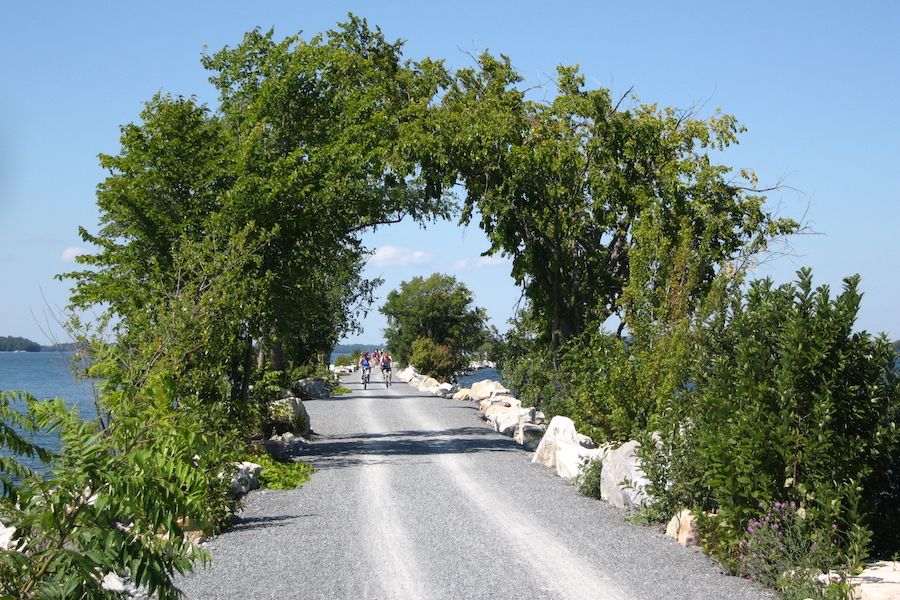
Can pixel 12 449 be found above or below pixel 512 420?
above

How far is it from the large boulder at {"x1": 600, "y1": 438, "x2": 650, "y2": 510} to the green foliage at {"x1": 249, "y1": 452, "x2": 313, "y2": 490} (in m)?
5.07

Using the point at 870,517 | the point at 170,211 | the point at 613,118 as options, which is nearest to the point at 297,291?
the point at 170,211

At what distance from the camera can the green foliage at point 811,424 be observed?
26.3 ft

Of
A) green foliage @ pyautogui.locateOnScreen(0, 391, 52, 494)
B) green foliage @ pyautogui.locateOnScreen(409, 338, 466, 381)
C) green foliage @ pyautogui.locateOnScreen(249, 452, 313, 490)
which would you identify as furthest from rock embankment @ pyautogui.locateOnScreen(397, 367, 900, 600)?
green foliage @ pyautogui.locateOnScreen(409, 338, 466, 381)

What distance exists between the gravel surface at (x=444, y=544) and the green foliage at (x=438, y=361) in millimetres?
36501

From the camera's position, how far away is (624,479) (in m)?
11.7

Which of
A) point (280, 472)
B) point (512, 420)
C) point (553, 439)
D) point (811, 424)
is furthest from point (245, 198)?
point (811, 424)

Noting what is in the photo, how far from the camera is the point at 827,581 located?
746 centimetres

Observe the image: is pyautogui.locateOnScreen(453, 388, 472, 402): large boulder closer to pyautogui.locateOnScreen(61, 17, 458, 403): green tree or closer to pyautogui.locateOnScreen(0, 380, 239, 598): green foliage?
pyautogui.locateOnScreen(61, 17, 458, 403): green tree

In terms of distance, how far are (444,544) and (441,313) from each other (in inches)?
1872

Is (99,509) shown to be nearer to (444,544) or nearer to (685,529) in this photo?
(444,544)

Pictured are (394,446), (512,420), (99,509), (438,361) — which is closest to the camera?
(99,509)

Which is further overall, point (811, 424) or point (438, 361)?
point (438, 361)

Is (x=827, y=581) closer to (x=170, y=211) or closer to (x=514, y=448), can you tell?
(x=514, y=448)
